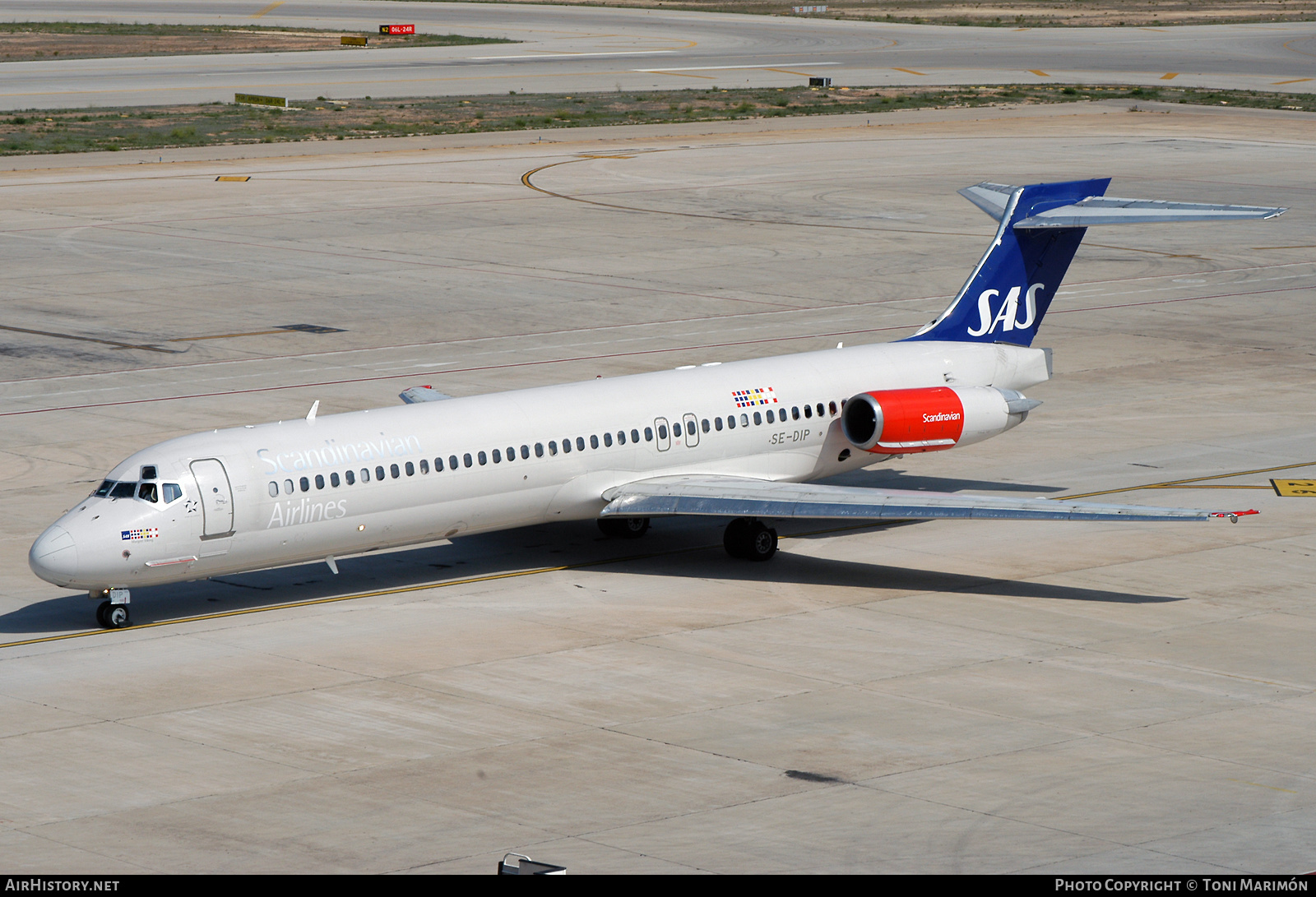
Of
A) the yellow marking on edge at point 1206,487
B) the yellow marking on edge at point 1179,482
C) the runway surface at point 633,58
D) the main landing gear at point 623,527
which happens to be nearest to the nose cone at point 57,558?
the main landing gear at point 623,527

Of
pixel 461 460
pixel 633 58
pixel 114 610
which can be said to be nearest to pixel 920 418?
pixel 461 460

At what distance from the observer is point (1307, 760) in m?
19.1

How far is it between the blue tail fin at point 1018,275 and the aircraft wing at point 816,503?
550 centimetres

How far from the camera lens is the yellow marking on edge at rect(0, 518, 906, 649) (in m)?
24.0

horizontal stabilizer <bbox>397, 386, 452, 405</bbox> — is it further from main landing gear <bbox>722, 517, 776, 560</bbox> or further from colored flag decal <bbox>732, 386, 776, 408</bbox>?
main landing gear <bbox>722, 517, 776, 560</bbox>

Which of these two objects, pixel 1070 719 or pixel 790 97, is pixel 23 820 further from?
pixel 790 97

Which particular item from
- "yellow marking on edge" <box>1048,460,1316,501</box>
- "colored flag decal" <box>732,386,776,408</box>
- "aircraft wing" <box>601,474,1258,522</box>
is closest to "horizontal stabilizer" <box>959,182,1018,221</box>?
"yellow marking on edge" <box>1048,460,1316,501</box>

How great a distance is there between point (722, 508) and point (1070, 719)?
7492 mm

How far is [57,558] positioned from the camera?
23.1 metres

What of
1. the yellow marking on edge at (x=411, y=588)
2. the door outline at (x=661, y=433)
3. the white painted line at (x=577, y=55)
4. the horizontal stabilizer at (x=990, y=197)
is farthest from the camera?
the white painted line at (x=577, y=55)

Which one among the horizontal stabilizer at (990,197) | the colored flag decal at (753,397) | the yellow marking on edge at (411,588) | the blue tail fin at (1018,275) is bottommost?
the yellow marking on edge at (411,588)

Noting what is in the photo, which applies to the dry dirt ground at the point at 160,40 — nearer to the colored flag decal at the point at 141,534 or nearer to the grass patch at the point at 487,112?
the grass patch at the point at 487,112

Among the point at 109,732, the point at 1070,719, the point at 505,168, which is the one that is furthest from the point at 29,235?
the point at 1070,719

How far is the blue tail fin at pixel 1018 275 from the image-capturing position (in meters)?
31.6
